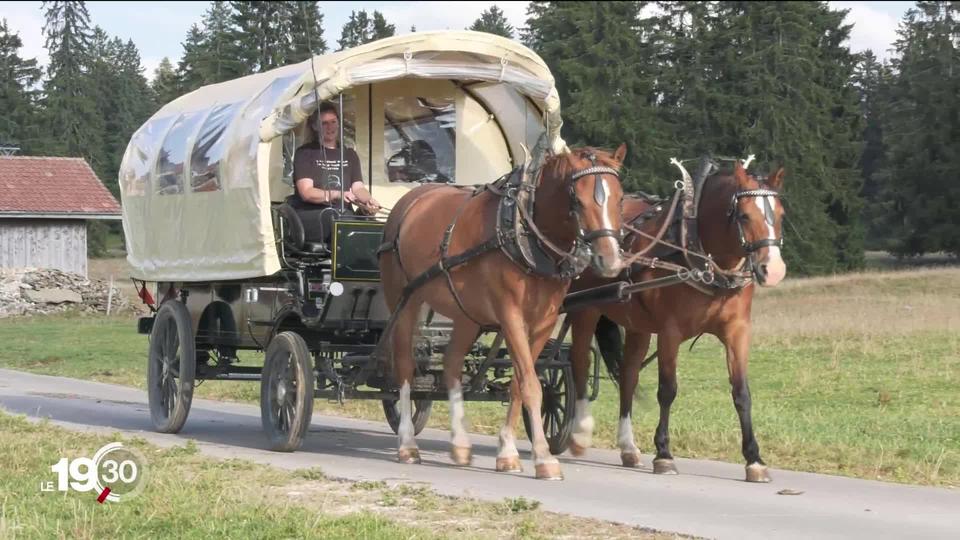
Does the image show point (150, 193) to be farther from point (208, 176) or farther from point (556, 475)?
point (556, 475)

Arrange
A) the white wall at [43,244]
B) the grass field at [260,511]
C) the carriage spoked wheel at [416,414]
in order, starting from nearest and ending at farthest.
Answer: the grass field at [260,511] < the carriage spoked wheel at [416,414] < the white wall at [43,244]

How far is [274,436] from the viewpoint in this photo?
1187 centimetres

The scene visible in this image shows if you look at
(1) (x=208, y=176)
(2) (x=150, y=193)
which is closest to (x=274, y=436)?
(1) (x=208, y=176)

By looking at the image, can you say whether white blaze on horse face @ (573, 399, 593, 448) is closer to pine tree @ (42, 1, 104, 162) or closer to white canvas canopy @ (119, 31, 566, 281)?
white canvas canopy @ (119, 31, 566, 281)

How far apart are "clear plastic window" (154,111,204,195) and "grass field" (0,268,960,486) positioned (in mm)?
3630

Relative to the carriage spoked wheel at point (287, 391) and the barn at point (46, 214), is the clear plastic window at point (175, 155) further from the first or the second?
the barn at point (46, 214)

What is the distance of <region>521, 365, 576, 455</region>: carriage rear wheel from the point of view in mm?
12023

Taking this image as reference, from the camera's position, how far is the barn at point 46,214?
4512cm

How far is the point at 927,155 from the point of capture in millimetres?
64625

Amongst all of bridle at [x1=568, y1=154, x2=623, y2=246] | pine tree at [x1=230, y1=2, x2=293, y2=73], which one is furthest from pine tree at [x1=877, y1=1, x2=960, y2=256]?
bridle at [x1=568, y1=154, x2=623, y2=246]

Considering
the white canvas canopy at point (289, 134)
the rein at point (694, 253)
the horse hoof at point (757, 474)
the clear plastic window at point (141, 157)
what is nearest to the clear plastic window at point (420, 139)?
the white canvas canopy at point (289, 134)

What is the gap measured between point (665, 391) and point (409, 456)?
6.66 feet

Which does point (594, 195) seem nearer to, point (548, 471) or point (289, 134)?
point (548, 471)

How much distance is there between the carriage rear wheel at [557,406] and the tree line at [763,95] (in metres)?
39.6
